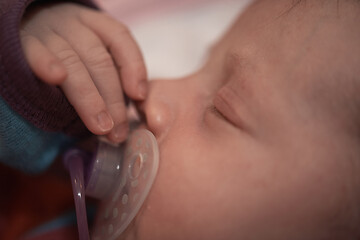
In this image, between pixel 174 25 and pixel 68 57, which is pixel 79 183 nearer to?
pixel 68 57

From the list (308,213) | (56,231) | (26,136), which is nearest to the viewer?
(308,213)

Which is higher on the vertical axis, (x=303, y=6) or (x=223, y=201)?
(x=303, y=6)

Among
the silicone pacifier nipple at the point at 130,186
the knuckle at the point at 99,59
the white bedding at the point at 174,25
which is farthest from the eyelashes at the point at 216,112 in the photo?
the white bedding at the point at 174,25

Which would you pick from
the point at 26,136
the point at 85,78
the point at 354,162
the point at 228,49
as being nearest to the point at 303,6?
the point at 228,49

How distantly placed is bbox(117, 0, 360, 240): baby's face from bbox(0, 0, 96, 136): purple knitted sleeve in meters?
0.21

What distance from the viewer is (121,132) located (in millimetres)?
A: 678

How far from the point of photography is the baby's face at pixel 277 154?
0.53 metres

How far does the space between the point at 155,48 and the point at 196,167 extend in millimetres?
662

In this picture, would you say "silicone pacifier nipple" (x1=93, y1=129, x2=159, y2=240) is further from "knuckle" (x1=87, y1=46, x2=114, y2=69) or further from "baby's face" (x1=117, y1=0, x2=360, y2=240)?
"knuckle" (x1=87, y1=46, x2=114, y2=69)

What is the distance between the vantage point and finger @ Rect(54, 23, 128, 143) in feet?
2.18

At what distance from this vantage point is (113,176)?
680 millimetres

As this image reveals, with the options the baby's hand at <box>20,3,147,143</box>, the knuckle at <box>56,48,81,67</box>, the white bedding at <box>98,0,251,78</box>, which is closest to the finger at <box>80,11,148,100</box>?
the baby's hand at <box>20,3,147,143</box>

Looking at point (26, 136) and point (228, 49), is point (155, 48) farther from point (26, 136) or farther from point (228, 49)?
point (26, 136)

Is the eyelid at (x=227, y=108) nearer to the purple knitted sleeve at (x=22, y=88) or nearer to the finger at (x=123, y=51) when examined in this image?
the finger at (x=123, y=51)
